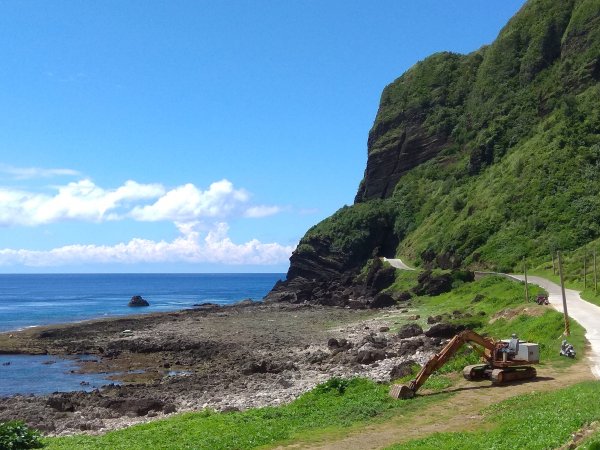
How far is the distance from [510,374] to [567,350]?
4.43 meters

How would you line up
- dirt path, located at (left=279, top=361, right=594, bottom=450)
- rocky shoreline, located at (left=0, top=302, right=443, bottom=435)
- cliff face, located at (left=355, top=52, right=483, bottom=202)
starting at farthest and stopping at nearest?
cliff face, located at (left=355, top=52, right=483, bottom=202) < rocky shoreline, located at (left=0, top=302, right=443, bottom=435) < dirt path, located at (left=279, top=361, right=594, bottom=450)

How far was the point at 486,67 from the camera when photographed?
131500 mm

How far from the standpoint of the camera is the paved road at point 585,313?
89.2 ft

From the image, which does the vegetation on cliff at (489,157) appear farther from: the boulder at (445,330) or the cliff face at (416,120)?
the boulder at (445,330)

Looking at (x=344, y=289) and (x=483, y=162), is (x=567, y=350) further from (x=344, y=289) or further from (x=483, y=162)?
(x=483, y=162)

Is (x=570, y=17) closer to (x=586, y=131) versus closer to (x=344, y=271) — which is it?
(x=586, y=131)

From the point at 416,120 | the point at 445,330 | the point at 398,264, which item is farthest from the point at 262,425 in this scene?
the point at 416,120

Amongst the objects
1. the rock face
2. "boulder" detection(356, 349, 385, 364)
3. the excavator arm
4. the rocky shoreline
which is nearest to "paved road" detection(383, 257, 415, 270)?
the rock face

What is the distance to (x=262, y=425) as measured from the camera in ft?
72.6

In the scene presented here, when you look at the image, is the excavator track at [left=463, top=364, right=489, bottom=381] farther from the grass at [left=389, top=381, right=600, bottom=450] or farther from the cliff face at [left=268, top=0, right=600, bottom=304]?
the cliff face at [left=268, top=0, right=600, bottom=304]

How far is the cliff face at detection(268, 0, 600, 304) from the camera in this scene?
8406cm

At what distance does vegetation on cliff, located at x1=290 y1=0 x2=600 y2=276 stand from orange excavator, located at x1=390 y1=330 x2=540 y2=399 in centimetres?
5083

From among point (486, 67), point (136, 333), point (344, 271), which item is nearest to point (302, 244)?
point (344, 271)

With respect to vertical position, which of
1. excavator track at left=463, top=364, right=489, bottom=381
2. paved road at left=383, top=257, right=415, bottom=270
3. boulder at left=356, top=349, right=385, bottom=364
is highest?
paved road at left=383, top=257, right=415, bottom=270
